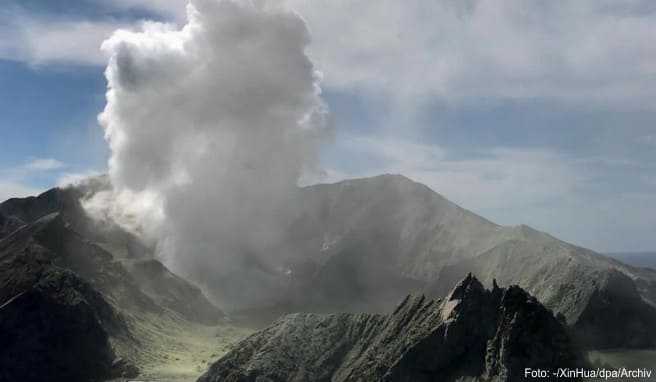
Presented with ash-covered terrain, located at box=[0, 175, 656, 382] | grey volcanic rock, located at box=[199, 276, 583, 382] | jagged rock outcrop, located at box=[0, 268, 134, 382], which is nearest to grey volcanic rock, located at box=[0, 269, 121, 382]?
jagged rock outcrop, located at box=[0, 268, 134, 382]

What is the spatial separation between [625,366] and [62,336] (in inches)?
4379

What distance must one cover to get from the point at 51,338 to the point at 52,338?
0.67 feet

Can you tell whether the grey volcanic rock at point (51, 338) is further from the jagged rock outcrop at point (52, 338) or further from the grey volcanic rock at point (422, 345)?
the grey volcanic rock at point (422, 345)

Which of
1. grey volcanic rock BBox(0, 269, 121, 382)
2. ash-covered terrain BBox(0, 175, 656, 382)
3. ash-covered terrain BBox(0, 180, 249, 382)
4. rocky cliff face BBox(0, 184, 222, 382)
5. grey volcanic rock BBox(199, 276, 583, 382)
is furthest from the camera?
ash-covered terrain BBox(0, 180, 249, 382)

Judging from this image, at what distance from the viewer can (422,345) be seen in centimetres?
8006

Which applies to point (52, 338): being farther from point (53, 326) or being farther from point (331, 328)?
point (331, 328)

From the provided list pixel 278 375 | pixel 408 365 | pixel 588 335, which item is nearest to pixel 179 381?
pixel 278 375

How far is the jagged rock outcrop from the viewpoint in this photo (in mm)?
124250

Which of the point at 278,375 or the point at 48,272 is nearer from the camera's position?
the point at 278,375

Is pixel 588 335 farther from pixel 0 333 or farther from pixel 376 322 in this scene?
pixel 0 333

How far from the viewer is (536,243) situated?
609 feet

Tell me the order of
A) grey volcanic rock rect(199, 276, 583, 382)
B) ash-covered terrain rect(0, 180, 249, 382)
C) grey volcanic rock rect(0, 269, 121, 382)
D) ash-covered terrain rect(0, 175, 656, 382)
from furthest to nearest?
ash-covered terrain rect(0, 180, 249, 382) < grey volcanic rock rect(0, 269, 121, 382) < ash-covered terrain rect(0, 175, 656, 382) < grey volcanic rock rect(199, 276, 583, 382)

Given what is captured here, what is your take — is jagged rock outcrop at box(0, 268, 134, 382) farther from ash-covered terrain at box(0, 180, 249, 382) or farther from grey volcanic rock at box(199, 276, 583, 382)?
grey volcanic rock at box(199, 276, 583, 382)

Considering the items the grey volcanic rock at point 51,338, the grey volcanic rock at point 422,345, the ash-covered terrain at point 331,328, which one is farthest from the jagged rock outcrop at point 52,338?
the grey volcanic rock at point 422,345
